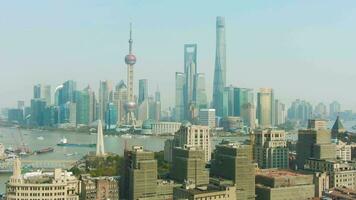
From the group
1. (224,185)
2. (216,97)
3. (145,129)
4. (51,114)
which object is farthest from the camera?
(216,97)

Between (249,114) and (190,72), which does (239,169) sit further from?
(190,72)

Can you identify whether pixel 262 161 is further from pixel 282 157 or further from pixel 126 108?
pixel 126 108

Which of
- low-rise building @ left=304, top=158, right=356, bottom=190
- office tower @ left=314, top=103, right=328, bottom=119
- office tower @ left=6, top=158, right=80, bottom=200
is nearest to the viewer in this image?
office tower @ left=6, top=158, right=80, bottom=200

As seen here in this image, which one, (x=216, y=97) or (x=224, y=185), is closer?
(x=224, y=185)

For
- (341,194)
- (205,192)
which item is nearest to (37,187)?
(205,192)

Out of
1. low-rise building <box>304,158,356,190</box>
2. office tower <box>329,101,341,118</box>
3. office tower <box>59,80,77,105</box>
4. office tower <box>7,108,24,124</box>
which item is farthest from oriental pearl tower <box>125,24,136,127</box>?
low-rise building <box>304,158,356,190</box>

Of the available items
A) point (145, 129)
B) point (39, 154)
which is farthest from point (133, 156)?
point (145, 129)

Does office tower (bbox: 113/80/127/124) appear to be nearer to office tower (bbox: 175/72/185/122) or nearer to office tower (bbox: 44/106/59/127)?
office tower (bbox: 44/106/59/127)
